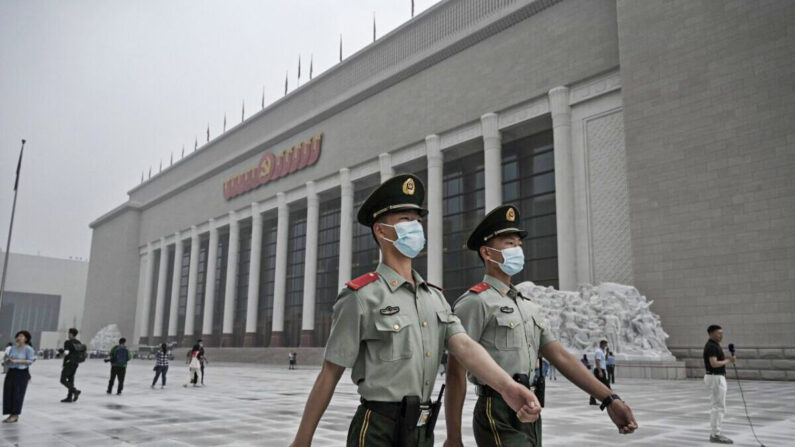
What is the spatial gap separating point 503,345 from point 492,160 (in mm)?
31638

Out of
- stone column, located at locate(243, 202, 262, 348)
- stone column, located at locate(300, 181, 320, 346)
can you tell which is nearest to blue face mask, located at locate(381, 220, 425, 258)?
stone column, located at locate(300, 181, 320, 346)

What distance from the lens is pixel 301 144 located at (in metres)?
50.8

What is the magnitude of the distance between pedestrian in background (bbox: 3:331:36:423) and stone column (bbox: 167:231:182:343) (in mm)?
55483

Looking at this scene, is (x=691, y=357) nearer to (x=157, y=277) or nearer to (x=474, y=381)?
(x=474, y=381)

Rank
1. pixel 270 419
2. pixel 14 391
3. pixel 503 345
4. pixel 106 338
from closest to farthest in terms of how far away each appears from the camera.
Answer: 1. pixel 503 345
2. pixel 14 391
3. pixel 270 419
4. pixel 106 338

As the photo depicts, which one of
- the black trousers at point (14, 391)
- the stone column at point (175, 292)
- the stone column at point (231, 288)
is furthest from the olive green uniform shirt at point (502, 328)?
the stone column at point (175, 292)

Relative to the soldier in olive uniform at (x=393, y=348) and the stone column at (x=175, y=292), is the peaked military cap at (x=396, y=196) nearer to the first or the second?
the soldier in olive uniform at (x=393, y=348)

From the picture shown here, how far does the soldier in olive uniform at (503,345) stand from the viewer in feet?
11.3

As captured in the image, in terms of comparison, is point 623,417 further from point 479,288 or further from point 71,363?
point 71,363

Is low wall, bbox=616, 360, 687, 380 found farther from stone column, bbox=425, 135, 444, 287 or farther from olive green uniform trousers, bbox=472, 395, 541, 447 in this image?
olive green uniform trousers, bbox=472, 395, 541, 447

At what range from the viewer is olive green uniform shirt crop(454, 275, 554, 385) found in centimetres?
401

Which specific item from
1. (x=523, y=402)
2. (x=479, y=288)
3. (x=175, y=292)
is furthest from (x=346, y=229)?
(x=523, y=402)

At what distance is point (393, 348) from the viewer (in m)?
2.98

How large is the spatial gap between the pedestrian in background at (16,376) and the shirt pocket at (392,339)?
10.5m
